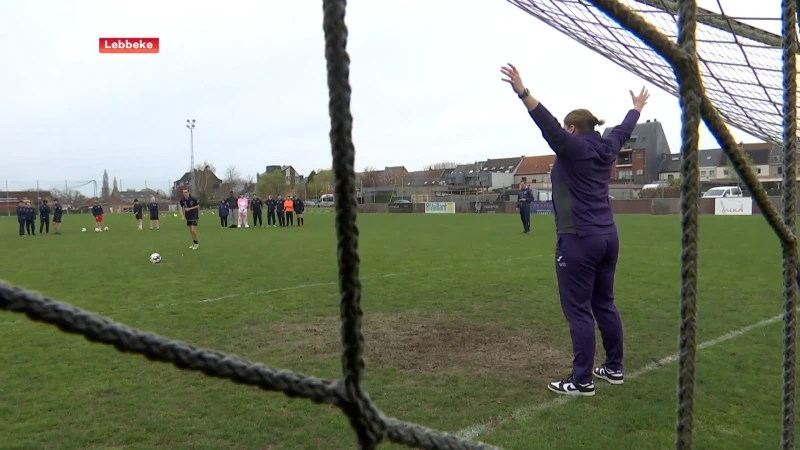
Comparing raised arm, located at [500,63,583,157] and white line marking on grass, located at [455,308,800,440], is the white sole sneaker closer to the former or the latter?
white line marking on grass, located at [455,308,800,440]

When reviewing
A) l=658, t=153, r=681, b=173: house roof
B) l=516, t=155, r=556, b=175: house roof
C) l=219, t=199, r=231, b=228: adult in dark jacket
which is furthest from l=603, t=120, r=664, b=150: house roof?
l=219, t=199, r=231, b=228: adult in dark jacket

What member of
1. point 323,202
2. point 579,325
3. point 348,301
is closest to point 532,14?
point 579,325

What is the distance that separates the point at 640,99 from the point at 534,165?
3260 inches

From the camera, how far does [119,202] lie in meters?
82.1

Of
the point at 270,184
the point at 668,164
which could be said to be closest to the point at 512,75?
Answer: the point at 270,184

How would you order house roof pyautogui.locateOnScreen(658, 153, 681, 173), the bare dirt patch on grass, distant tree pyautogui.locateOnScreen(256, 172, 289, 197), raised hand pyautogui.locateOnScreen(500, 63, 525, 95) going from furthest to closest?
distant tree pyautogui.locateOnScreen(256, 172, 289, 197) < house roof pyautogui.locateOnScreen(658, 153, 681, 173) < the bare dirt patch on grass < raised hand pyautogui.locateOnScreen(500, 63, 525, 95)

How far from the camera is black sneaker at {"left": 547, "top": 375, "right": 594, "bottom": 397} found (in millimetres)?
4156

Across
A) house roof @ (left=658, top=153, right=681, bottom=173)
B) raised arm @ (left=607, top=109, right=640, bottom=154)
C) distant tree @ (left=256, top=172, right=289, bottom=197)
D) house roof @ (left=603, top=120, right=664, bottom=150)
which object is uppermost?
house roof @ (left=603, top=120, right=664, bottom=150)

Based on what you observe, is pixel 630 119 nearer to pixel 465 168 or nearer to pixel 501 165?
pixel 501 165

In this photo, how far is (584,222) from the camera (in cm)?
397

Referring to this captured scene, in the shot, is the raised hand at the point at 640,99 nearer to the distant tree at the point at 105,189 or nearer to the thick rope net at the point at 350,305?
the thick rope net at the point at 350,305

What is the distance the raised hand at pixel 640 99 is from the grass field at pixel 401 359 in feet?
6.86

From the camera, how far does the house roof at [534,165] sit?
3263 inches

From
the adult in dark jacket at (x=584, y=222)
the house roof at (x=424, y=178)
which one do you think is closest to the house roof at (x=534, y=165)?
the house roof at (x=424, y=178)
